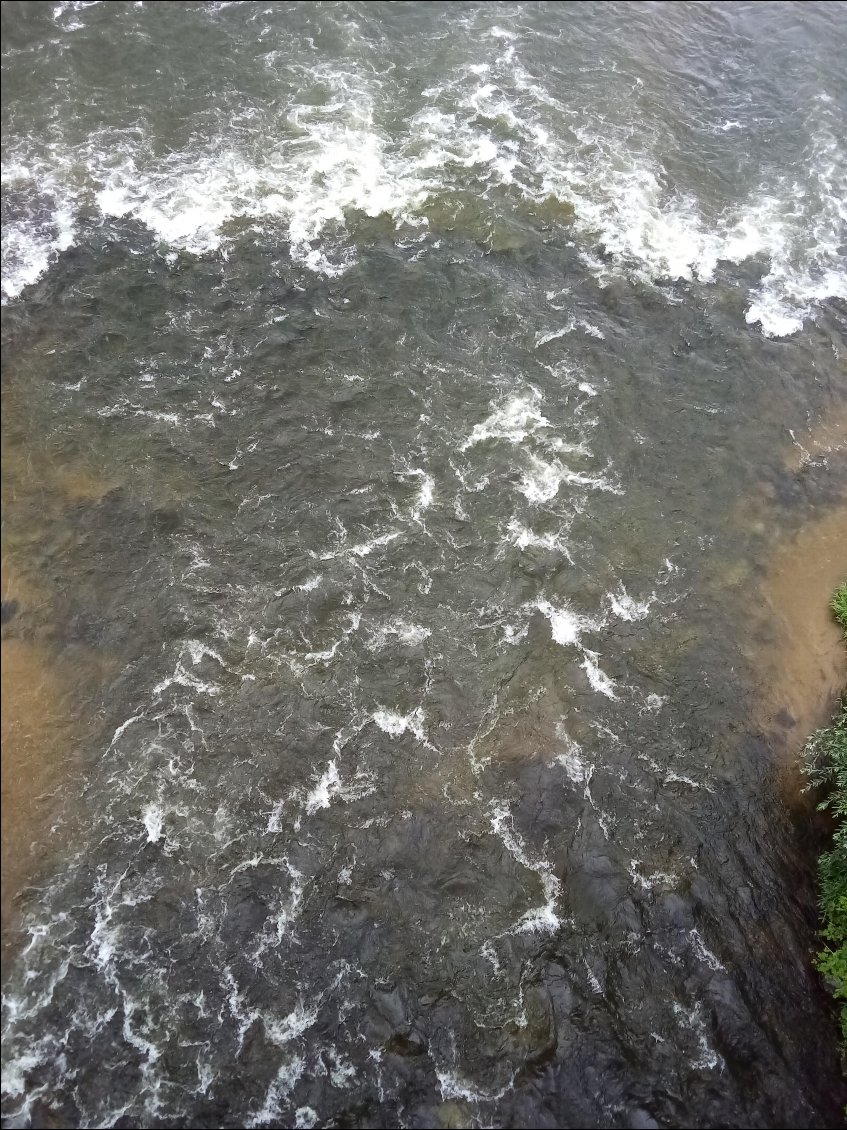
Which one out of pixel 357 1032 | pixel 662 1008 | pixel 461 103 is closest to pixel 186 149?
pixel 461 103

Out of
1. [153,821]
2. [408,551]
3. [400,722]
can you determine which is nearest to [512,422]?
[408,551]

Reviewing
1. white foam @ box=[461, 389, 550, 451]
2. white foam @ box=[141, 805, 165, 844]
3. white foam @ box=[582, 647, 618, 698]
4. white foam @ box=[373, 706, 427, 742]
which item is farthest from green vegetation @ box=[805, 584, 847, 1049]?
white foam @ box=[141, 805, 165, 844]

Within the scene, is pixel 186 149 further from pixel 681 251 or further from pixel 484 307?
pixel 681 251

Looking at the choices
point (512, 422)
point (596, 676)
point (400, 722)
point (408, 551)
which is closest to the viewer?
point (400, 722)

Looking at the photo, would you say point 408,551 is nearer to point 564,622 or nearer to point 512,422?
point 564,622

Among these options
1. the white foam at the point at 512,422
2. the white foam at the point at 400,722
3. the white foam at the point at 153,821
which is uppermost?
the white foam at the point at 512,422

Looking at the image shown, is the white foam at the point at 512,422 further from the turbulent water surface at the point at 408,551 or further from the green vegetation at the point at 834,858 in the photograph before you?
the green vegetation at the point at 834,858

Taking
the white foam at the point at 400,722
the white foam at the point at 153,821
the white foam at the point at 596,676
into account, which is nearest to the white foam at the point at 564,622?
the white foam at the point at 596,676
